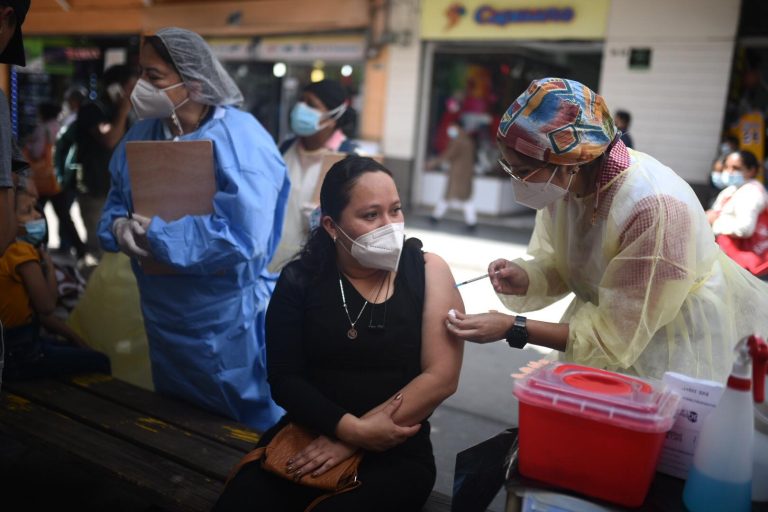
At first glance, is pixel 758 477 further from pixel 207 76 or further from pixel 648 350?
pixel 207 76

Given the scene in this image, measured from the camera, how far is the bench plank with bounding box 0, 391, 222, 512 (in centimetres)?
218

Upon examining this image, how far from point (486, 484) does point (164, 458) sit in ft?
4.12

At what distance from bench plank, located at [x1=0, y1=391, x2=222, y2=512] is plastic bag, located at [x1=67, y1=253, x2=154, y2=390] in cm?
75

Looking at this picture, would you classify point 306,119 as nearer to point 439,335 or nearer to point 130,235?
point 130,235

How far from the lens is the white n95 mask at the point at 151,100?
276 cm

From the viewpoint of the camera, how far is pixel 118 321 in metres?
3.56

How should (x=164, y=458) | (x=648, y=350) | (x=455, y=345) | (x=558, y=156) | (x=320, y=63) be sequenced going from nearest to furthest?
(x=558, y=156), (x=648, y=350), (x=455, y=345), (x=164, y=458), (x=320, y=63)

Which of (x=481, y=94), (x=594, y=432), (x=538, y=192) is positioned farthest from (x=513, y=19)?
(x=594, y=432)

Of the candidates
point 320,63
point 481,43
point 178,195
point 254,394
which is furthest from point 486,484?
point 320,63

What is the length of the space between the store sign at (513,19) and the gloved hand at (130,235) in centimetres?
900

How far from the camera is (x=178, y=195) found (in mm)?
2721

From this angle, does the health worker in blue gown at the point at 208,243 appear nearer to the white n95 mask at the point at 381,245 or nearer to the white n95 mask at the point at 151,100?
the white n95 mask at the point at 151,100

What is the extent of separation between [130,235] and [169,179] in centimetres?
26

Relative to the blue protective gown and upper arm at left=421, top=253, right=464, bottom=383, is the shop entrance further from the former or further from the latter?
upper arm at left=421, top=253, right=464, bottom=383
